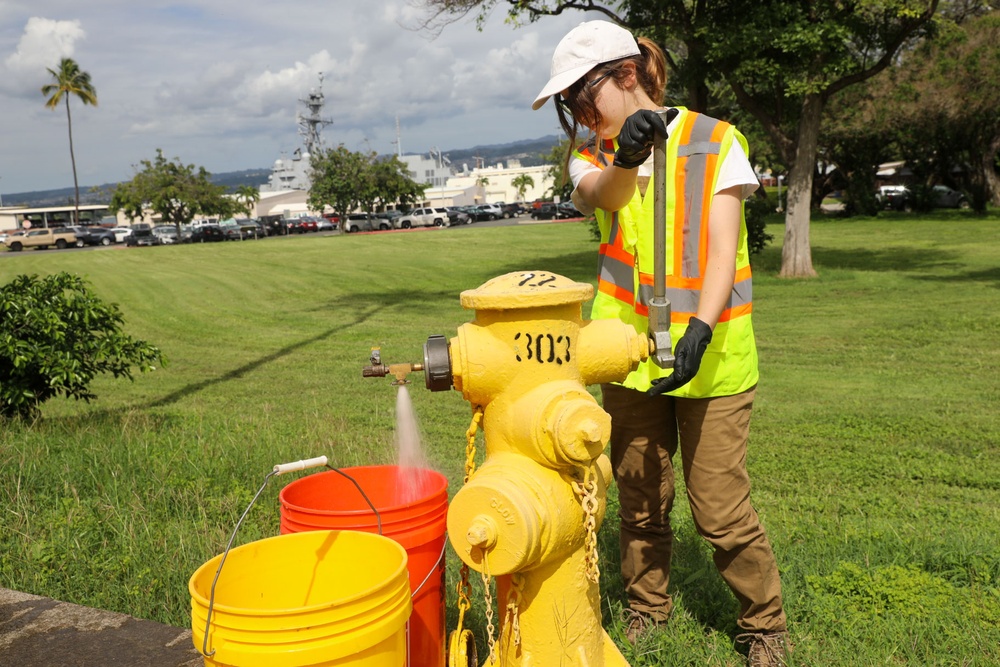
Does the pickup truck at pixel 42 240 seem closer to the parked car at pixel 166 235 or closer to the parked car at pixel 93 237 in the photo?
the parked car at pixel 93 237

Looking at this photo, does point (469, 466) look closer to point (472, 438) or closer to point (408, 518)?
point (472, 438)

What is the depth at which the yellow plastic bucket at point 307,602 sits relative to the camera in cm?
172

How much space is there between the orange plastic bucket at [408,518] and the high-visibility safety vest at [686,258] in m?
0.70

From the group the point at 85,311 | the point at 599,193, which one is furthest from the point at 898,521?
the point at 85,311

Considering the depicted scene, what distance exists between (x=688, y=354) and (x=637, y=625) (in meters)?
1.16

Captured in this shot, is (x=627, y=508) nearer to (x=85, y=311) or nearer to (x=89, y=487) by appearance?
(x=89, y=487)

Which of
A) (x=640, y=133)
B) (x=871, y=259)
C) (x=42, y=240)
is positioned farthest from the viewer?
(x=42, y=240)

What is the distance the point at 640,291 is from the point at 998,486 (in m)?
2.94

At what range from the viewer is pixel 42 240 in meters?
44.9

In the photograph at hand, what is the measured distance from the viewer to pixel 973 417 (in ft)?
18.6

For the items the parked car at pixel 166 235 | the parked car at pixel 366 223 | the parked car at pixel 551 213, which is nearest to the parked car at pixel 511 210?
the parked car at pixel 551 213

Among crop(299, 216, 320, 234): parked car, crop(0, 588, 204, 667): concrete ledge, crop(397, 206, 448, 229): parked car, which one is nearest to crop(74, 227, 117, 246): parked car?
crop(299, 216, 320, 234): parked car

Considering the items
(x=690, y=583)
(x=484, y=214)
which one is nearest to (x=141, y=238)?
(x=484, y=214)

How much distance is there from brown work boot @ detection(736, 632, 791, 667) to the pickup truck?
48.2m
